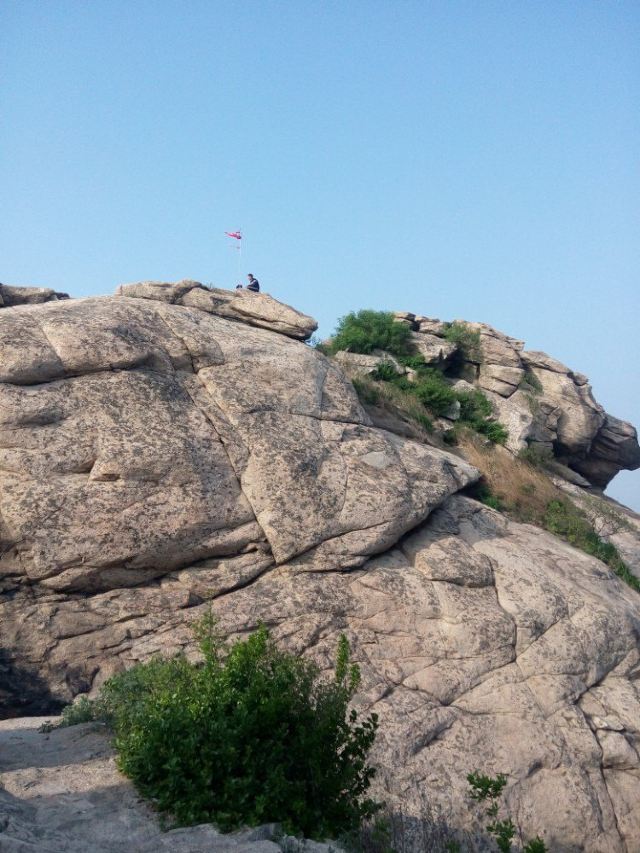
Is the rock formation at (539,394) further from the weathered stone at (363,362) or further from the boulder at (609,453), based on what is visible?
the weathered stone at (363,362)

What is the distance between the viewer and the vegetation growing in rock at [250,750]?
680 centimetres

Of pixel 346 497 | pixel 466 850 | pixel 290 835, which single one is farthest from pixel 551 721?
pixel 290 835

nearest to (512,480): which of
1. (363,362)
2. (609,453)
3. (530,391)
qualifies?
(363,362)

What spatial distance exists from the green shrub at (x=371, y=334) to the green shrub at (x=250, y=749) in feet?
47.2

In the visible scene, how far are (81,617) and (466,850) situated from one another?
6.07 meters

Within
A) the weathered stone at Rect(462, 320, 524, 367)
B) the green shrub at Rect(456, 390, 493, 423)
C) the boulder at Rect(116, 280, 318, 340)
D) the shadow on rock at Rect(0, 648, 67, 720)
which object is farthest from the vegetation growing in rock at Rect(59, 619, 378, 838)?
the weathered stone at Rect(462, 320, 524, 367)

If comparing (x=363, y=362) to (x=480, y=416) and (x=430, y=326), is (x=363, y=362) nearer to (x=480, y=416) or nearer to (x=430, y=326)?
(x=480, y=416)

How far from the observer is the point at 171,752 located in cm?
704

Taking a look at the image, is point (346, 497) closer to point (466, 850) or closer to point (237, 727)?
point (466, 850)

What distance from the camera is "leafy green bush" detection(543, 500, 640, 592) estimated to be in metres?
16.9

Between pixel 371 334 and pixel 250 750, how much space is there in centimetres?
1621

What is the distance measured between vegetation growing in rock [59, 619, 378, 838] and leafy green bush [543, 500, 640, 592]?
10.3 metres

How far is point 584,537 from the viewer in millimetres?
17141

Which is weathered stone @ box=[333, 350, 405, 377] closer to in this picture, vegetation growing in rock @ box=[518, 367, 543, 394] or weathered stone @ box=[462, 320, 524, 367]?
weathered stone @ box=[462, 320, 524, 367]
